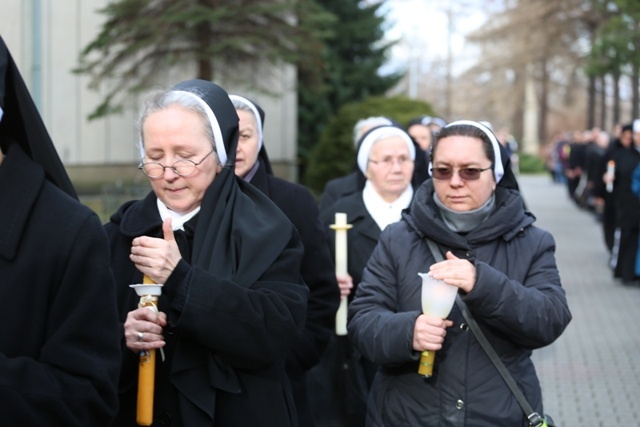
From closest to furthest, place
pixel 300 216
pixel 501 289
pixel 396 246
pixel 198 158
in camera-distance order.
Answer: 1. pixel 198 158
2. pixel 501 289
3. pixel 396 246
4. pixel 300 216

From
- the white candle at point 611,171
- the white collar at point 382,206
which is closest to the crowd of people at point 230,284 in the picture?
the white collar at point 382,206

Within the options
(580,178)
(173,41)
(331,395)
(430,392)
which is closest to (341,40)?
(580,178)

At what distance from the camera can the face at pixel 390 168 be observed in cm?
638

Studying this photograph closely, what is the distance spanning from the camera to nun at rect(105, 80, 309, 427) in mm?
3195

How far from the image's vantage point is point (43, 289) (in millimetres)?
2551

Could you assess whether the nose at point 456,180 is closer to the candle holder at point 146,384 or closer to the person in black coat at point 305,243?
the person in black coat at point 305,243

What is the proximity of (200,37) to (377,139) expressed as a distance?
38.8ft

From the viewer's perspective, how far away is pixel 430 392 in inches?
156

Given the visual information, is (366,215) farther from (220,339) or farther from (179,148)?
(220,339)

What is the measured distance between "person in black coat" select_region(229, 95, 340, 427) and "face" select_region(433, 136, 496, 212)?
2.49ft

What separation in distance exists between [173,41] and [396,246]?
576 inches

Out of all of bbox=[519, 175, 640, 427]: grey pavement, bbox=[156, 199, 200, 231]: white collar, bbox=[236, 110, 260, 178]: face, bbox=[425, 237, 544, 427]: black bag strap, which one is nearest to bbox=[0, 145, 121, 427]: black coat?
bbox=[156, 199, 200, 231]: white collar

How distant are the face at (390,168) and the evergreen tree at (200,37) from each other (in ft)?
36.3

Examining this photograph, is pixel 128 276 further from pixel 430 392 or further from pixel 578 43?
pixel 578 43
